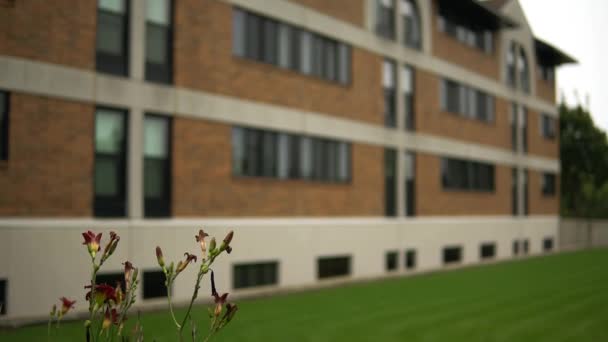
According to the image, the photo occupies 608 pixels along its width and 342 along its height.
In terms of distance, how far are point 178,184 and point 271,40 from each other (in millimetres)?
5214

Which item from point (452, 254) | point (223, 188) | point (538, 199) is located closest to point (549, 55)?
point (538, 199)

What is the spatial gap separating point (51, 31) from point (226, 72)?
4.62m

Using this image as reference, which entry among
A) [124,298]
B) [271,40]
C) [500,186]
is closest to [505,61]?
[500,186]

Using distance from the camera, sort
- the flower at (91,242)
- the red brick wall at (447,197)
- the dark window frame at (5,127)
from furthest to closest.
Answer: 1. the red brick wall at (447,197)
2. the dark window frame at (5,127)
3. the flower at (91,242)

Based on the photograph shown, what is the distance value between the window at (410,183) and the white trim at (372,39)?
358 centimetres

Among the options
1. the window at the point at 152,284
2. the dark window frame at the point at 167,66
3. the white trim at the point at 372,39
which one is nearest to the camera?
the window at the point at 152,284

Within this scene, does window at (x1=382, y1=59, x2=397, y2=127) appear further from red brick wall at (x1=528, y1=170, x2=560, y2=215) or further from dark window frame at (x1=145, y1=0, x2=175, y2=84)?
red brick wall at (x1=528, y1=170, x2=560, y2=215)

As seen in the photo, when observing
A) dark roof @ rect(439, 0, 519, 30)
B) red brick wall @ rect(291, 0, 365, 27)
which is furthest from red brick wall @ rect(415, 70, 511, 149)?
red brick wall @ rect(291, 0, 365, 27)

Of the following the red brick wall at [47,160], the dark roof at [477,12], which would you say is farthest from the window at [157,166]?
the dark roof at [477,12]

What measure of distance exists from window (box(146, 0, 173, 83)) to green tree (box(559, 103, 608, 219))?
35.1 m

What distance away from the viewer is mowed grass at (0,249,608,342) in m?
10.6

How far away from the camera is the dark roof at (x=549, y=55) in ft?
114

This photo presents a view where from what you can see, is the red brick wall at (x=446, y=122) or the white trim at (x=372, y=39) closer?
the white trim at (x=372, y=39)

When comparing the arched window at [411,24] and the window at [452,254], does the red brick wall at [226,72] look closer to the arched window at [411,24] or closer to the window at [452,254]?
the arched window at [411,24]
